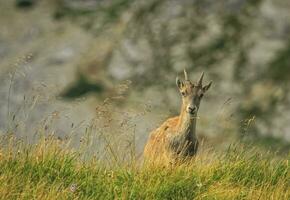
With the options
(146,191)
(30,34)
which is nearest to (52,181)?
(146,191)

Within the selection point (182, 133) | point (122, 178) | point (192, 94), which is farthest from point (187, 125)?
point (122, 178)

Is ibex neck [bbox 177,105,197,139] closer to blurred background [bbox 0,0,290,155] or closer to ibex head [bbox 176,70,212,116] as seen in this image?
ibex head [bbox 176,70,212,116]

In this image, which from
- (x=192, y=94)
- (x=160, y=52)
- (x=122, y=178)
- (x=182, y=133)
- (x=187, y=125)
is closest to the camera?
(x=122, y=178)

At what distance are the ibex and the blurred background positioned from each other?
57723 millimetres

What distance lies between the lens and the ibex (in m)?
14.2

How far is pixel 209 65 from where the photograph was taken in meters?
88.5

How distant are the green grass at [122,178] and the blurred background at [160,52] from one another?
61678 mm

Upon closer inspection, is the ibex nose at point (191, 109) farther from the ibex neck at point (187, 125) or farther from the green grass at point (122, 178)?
the green grass at point (122, 178)

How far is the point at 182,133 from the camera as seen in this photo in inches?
582

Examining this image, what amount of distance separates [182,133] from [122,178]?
162 inches

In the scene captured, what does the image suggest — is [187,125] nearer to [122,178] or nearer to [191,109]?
[191,109]

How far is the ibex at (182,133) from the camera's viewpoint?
14.2 m

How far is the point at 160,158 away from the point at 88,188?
1967 mm

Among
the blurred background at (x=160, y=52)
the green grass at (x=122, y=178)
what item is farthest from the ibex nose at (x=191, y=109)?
the blurred background at (x=160, y=52)
